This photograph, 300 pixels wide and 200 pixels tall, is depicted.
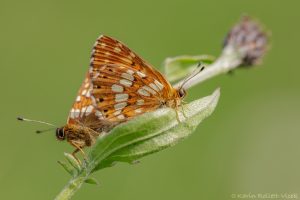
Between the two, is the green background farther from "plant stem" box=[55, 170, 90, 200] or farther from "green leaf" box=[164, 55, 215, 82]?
"plant stem" box=[55, 170, 90, 200]

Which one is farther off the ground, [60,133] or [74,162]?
[60,133]

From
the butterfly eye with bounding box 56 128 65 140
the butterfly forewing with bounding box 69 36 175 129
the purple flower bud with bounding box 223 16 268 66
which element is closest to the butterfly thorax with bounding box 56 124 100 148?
the butterfly eye with bounding box 56 128 65 140

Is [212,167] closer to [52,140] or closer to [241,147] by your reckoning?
[241,147]

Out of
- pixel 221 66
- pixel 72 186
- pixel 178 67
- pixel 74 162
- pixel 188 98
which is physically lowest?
pixel 72 186

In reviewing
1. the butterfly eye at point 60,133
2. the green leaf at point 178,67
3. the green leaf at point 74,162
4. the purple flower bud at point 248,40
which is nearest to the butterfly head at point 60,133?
the butterfly eye at point 60,133

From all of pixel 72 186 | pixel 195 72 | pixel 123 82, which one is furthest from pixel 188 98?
pixel 72 186

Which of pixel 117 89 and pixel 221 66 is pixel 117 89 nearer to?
pixel 117 89

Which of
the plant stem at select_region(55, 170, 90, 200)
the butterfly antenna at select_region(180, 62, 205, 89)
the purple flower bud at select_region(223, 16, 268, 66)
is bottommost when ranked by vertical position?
the plant stem at select_region(55, 170, 90, 200)

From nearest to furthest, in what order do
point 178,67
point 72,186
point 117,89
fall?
1. point 72,186
2. point 117,89
3. point 178,67
